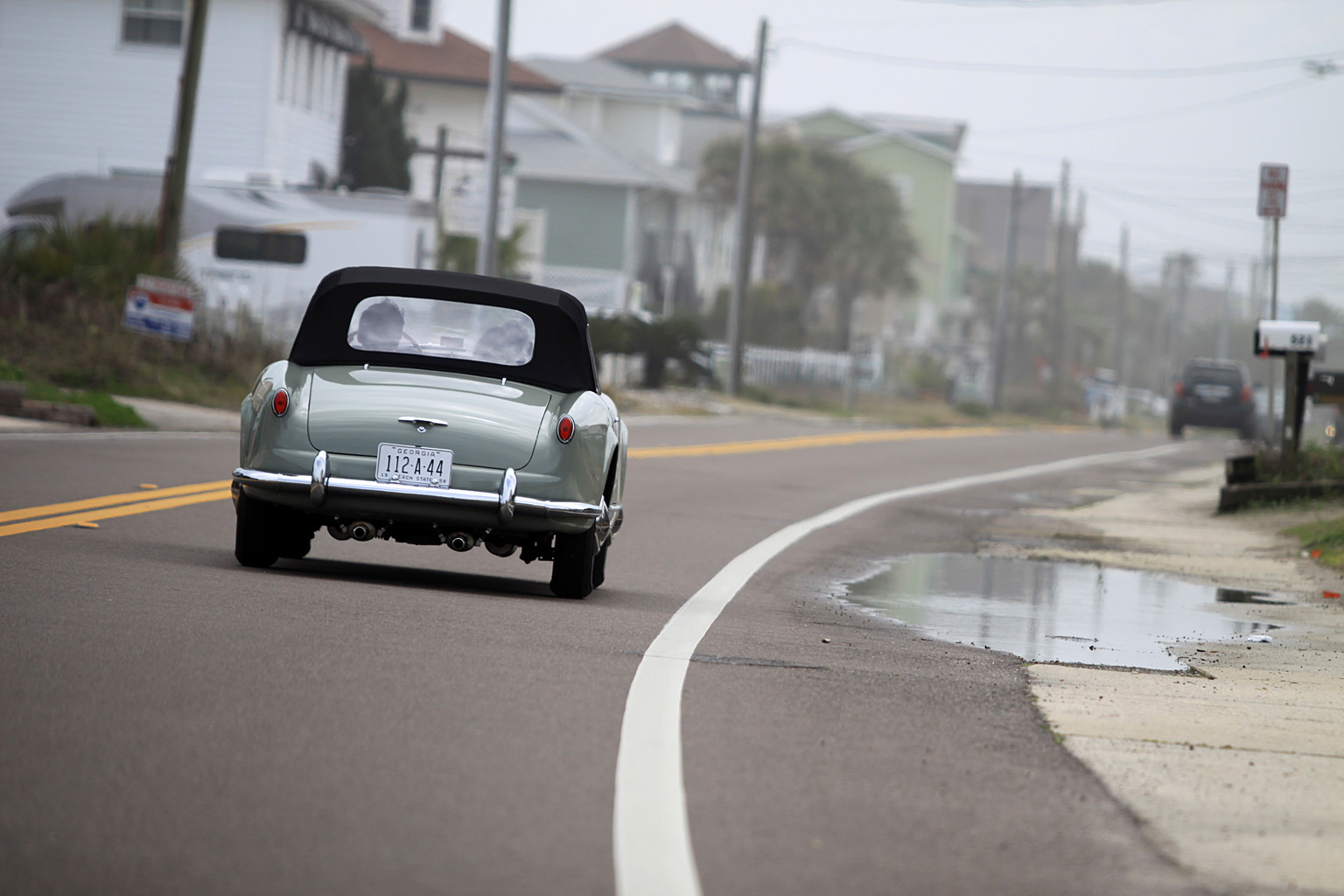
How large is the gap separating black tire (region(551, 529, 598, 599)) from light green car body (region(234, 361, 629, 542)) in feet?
0.65

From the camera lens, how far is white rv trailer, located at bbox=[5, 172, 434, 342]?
Result: 103ft

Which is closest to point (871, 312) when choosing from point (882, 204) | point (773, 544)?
point (882, 204)

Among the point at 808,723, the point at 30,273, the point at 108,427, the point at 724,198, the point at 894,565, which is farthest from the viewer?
the point at 724,198

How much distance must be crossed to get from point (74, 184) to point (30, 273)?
7951 millimetres

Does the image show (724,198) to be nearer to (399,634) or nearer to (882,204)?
(882,204)

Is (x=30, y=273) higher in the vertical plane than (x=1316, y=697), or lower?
higher

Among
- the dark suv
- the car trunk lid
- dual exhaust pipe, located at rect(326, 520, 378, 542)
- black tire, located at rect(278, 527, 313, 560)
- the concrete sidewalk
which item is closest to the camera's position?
the concrete sidewalk

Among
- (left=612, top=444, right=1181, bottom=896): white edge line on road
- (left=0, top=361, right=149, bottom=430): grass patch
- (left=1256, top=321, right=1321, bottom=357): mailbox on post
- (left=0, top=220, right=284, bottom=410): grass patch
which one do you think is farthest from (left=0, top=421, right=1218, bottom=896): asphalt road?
(left=0, top=220, right=284, bottom=410): grass patch

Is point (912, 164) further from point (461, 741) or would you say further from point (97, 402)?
point (461, 741)

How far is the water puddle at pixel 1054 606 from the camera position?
9266 mm

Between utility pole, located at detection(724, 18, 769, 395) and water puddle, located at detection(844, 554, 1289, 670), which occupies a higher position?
utility pole, located at detection(724, 18, 769, 395)

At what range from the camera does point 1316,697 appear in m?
7.71

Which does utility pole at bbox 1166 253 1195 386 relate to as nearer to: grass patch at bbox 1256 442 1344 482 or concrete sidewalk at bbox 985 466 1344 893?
grass patch at bbox 1256 442 1344 482

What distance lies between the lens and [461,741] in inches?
223
